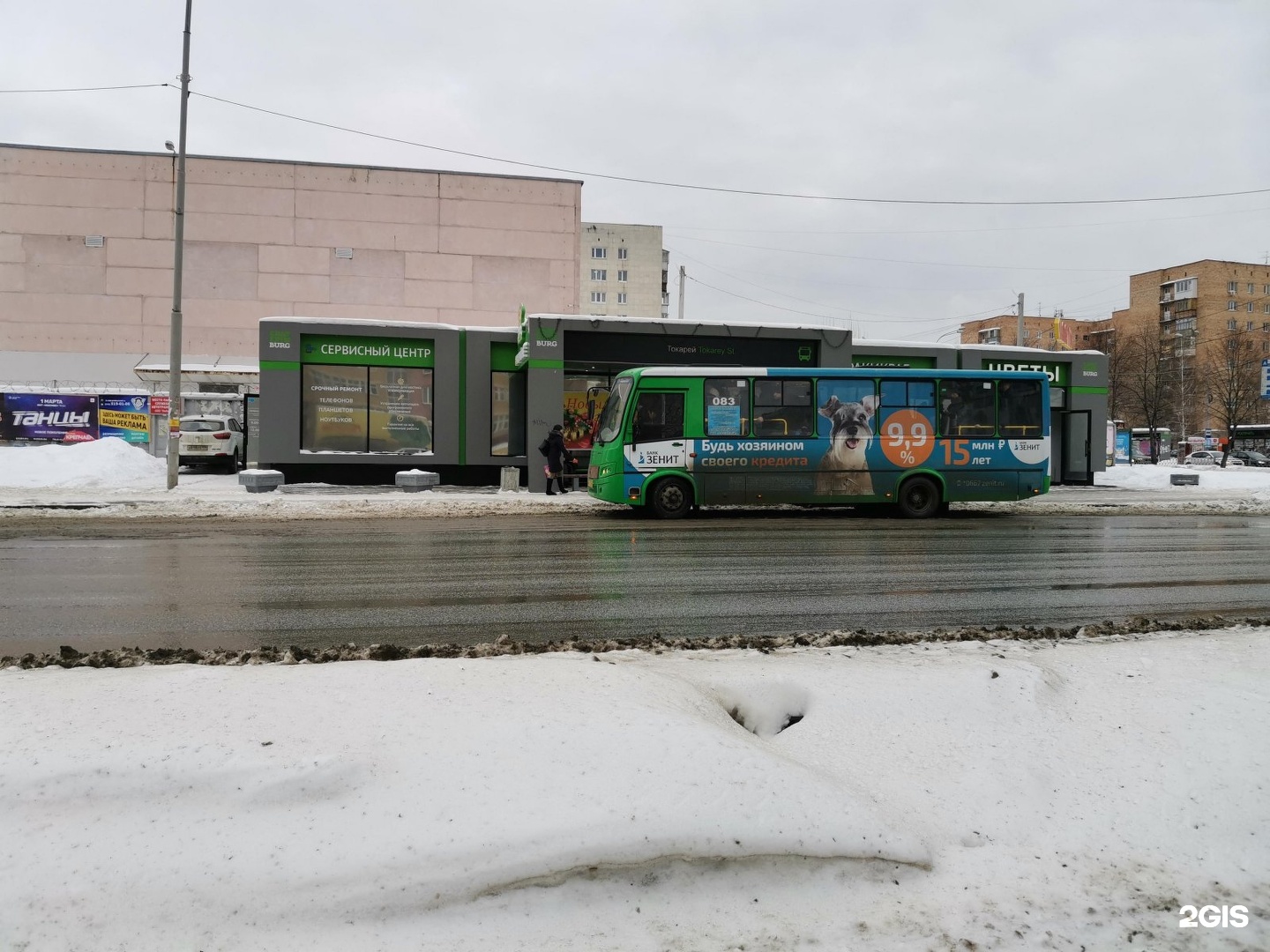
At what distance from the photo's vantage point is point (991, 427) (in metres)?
16.4

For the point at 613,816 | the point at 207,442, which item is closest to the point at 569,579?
the point at 613,816

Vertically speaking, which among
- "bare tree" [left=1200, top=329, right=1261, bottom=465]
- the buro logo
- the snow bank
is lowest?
the buro logo

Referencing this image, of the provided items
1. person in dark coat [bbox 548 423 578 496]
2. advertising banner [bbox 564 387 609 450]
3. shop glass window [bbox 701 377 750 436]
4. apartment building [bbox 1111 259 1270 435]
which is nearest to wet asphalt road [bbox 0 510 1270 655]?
shop glass window [bbox 701 377 750 436]

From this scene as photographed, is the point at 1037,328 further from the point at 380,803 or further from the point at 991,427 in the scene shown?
the point at 380,803

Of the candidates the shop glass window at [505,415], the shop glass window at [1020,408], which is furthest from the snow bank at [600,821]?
the shop glass window at [505,415]

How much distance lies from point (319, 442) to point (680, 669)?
19165 millimetres

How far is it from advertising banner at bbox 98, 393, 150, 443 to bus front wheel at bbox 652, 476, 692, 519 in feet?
79.4

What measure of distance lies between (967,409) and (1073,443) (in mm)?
13887

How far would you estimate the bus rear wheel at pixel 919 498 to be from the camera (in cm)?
1623

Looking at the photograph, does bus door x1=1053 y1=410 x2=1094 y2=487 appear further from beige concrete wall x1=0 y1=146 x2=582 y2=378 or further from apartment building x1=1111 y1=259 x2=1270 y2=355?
apartment building x1=1111 y1=259 x2=1270 y2=355

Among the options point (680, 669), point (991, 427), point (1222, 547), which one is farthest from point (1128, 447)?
point (680, 669)

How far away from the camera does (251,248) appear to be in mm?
46656

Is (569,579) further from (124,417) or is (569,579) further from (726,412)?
(124,417)

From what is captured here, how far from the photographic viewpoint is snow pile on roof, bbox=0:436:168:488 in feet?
65.7
